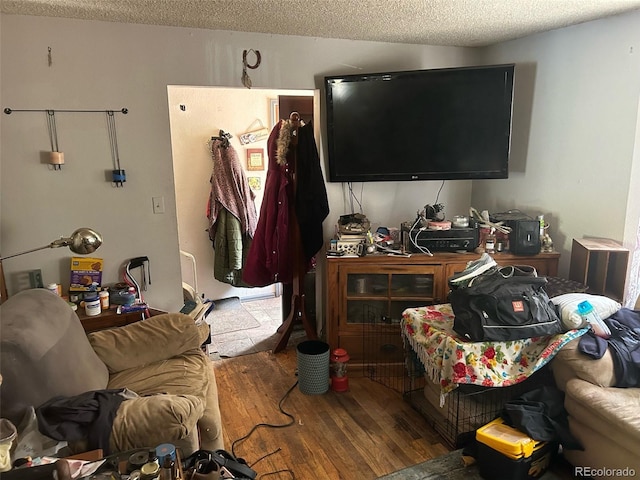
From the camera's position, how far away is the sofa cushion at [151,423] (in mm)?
1562

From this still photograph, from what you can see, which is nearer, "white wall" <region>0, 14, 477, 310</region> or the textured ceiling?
the textured ceiling

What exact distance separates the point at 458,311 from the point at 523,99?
5.40ft

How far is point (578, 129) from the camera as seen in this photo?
2.62 m

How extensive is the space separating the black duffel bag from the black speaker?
0.62 m

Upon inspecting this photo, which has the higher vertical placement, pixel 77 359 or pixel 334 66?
pixel 334 66

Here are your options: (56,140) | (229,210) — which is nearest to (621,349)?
(229,210)

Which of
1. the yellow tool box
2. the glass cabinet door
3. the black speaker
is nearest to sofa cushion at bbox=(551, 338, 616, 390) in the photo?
the yellow tool box

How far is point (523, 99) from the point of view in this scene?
295 cm

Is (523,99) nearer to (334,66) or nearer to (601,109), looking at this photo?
(601,109)

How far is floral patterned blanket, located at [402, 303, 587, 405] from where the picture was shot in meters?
2.02

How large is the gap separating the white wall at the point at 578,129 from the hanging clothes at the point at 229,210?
207cm

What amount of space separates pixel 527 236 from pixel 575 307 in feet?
2.21

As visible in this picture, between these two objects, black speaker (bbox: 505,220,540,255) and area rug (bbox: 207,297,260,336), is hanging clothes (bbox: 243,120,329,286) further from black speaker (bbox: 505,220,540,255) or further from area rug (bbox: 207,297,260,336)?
black speaker (bbox: 505,220,540,255)

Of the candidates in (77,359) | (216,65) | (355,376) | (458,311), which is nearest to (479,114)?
(458,311)
